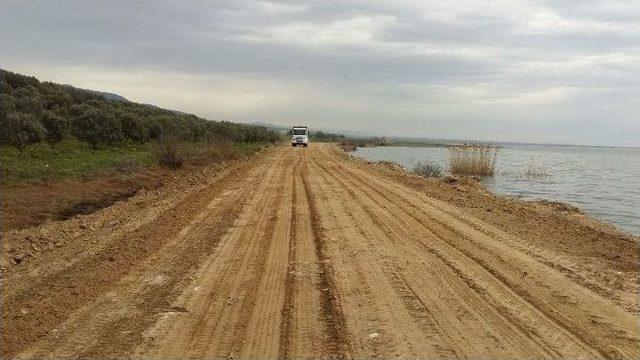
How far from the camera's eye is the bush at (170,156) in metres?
Answer: 28.3

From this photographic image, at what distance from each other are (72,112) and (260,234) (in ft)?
125

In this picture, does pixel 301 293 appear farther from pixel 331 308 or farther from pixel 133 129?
pixel 133 129

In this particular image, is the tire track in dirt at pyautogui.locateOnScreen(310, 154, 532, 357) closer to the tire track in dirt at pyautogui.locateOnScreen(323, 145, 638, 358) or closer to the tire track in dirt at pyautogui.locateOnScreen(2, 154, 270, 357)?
the tire track in dirt at pyautogui.locateOnScreen(323, 145, 638, 358)

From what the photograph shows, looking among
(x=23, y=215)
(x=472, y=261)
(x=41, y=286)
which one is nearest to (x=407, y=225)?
(x=472, y=261)

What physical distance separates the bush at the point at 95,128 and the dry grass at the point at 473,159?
2217cm

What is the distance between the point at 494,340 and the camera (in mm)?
5457

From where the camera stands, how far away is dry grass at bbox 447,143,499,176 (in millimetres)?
34469

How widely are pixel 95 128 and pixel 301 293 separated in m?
32.3

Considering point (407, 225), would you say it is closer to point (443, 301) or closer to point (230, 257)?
point (230, 257)

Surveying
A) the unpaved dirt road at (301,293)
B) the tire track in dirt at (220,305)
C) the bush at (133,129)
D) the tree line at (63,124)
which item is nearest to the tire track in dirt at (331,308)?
the unpaved dirt road at (301,293)

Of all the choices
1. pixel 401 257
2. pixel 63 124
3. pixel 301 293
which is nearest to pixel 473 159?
pixel 63 124

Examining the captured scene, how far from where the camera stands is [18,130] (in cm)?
2708

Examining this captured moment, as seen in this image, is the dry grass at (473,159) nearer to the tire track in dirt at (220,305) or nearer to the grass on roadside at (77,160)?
the grass on roadside at (77,160)

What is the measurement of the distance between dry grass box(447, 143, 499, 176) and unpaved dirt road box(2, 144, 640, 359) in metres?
23.2
